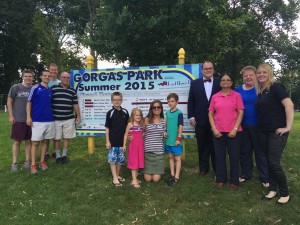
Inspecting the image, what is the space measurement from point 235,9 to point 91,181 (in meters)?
22.5

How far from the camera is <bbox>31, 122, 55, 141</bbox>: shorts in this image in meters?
6.28

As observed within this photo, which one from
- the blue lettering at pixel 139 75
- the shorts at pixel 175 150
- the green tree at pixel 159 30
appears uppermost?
the green tree at pixel 159 30

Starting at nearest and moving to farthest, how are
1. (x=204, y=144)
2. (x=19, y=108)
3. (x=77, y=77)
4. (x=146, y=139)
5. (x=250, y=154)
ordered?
(x=250, y=154) → (x=146, y=139) → (x=204, y=144) → (x=19, y=108) → (x=77, y=77)

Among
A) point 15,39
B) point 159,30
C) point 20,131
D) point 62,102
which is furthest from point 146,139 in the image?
point 15,39

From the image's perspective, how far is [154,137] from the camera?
19.0 ft

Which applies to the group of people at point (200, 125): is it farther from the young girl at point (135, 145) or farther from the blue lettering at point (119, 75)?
the blue lettering at point (119, 75)

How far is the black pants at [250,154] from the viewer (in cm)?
543

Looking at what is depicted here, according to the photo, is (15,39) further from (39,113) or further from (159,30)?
(39,113)

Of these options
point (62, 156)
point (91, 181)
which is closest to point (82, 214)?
point (91, 181)

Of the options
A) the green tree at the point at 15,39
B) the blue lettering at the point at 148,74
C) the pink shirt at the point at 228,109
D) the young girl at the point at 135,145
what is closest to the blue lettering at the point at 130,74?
the blue lettering at the point at 148,74

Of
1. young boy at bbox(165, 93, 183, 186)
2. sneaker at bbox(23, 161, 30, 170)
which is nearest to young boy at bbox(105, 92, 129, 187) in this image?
young boy at bbox(165, 93, 183, 186)

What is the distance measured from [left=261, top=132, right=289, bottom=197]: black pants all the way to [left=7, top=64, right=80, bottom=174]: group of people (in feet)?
13.0

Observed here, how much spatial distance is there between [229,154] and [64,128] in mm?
3445

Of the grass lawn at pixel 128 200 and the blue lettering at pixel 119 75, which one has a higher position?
the blue lettering at pixel 119 75
